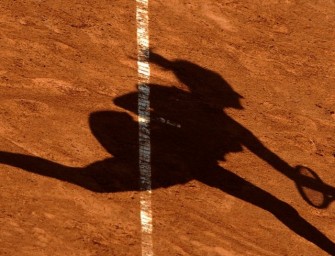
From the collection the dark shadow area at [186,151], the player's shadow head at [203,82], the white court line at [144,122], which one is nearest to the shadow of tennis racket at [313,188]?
the dark shadow area at [186,151]

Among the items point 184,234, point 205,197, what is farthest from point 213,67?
point 184,234

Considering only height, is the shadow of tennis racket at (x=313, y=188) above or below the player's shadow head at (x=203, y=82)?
below

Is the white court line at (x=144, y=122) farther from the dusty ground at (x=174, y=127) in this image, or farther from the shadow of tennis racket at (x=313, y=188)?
the shadow of tennis racket at (x=313, y=188)

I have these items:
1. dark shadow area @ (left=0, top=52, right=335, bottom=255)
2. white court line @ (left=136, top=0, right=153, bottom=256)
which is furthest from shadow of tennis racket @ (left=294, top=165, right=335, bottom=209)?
white court line @ (left=136, top=0, right=153, bottom=256)

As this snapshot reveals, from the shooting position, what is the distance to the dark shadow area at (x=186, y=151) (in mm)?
9211

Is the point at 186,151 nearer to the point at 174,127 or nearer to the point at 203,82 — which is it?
the point at 174,127

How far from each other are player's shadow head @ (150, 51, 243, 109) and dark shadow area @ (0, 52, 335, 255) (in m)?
0.02

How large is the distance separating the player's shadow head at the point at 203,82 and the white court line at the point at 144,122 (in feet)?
0.77

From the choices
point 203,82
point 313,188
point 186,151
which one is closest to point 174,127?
point 186,151

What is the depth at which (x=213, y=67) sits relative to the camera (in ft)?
34.9

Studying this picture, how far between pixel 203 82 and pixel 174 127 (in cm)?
106

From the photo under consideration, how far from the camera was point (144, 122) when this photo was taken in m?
9.80

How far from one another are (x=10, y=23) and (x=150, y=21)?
7.90 feet

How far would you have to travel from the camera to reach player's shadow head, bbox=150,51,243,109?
33.7 feet
